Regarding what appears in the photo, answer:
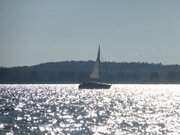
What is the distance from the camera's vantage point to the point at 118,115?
109812mm

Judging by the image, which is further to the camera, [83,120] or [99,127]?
[83,120]

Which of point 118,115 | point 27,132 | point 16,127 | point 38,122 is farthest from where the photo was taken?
point 118,115

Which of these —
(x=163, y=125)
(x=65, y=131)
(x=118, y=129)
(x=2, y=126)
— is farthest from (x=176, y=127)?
(x=2, y=126)

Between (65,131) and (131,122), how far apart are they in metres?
17.7

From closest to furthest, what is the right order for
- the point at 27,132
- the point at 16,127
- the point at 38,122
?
the point at 27,132, the point at 16,127, the point at 38,122

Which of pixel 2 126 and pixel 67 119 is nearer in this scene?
pixel 2 126

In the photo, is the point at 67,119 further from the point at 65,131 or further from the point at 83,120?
the point at 65,131

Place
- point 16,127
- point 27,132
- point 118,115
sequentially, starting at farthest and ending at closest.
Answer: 1. point 118,115
2. point 16,127
3. point 27,132

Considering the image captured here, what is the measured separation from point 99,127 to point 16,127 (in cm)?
1074

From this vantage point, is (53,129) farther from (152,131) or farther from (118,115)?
(118,115)

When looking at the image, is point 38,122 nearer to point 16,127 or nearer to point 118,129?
point 16,127

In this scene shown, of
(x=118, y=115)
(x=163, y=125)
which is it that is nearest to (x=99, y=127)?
(x=163, y=125)

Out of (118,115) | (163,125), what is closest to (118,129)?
(163,125)

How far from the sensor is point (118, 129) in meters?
82.3
